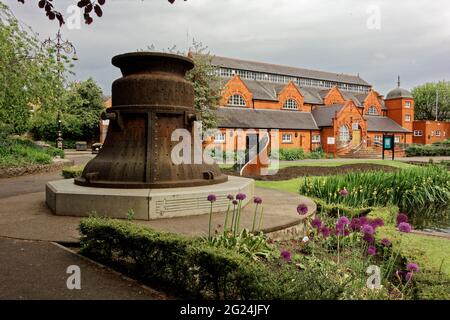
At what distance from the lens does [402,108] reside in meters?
57.2

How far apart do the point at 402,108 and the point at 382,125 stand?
249 inches

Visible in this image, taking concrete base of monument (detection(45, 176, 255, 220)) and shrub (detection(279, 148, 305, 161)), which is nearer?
concrete base of monument (detection(45, 176, 255, 220))

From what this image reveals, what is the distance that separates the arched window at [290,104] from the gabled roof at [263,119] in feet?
2.93

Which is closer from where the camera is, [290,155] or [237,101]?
[290,155]

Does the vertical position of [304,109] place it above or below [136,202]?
above

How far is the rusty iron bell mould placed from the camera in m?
7.31

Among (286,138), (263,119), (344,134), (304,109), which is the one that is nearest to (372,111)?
(304,109)

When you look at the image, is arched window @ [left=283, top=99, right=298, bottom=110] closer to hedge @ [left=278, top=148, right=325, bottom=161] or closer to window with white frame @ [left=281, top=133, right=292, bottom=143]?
window with white frame @ [left=281, top=133, right=292, bottom=143]

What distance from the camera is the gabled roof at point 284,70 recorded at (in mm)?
50094

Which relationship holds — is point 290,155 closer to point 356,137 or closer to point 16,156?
point 356,137

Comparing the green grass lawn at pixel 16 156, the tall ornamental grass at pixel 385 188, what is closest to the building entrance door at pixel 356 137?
the tall ornamental grass at pixel 385 188

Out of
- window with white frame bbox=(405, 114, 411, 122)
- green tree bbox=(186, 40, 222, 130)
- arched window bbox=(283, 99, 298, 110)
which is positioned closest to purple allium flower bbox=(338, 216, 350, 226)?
green tree bbox=(186, 40, 222, 130)

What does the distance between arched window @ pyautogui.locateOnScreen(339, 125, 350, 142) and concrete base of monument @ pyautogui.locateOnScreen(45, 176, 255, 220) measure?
40.0m
